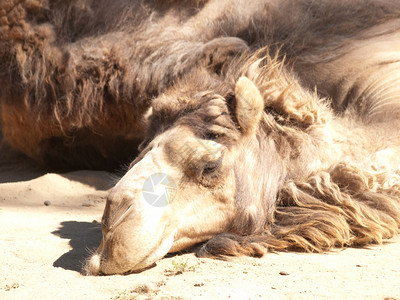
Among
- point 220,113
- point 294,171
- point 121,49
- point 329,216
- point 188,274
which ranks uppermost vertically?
point 121,49

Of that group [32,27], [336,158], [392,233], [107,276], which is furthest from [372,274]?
[32,27]

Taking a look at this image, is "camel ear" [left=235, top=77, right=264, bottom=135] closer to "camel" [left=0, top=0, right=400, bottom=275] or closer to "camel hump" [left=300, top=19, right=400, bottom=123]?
"camel" [left=0, top=0, right=400, bottom=275]

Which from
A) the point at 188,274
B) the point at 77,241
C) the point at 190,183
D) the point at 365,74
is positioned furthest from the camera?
the point at 365,74

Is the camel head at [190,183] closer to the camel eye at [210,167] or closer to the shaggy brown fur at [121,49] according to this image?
the camel eye at [210,167]

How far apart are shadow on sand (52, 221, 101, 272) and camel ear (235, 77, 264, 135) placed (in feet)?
2.98

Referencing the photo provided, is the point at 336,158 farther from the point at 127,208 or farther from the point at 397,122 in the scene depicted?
the point at 127,208

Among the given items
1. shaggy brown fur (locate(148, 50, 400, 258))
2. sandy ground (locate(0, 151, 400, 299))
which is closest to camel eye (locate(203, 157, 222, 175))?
shaggy brown fur (locate(148, 50, 400, 258))

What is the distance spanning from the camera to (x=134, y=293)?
2.24 metres

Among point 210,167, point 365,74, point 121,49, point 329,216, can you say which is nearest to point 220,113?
point 210,167

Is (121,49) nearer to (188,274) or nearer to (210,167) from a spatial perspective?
(210,167)

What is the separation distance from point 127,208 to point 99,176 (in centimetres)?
229

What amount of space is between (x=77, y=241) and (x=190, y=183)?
67 cm

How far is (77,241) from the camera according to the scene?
3023 mm

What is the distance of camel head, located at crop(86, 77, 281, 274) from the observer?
2549 mm
